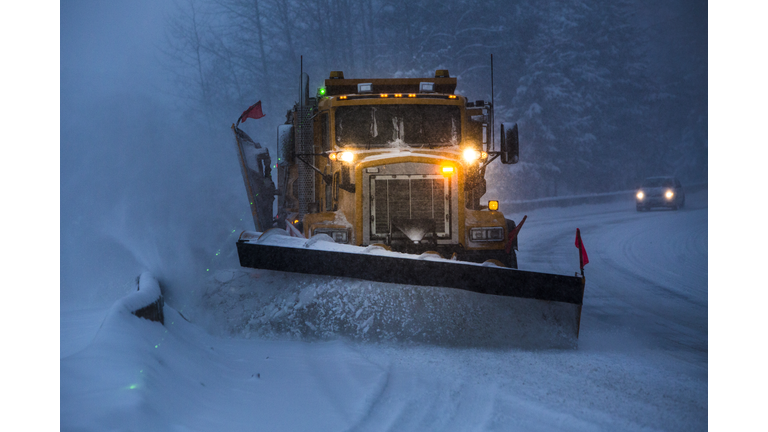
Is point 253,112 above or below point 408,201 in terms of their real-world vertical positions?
above

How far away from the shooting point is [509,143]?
18.0 feet

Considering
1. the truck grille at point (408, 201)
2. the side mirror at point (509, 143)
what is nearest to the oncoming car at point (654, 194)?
the side mirror at point (509, 143)

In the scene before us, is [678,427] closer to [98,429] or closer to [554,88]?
[98,429]

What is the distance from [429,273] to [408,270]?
16 centimetres

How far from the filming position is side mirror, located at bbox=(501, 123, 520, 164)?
5477 mm

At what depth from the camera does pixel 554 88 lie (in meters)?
22.0

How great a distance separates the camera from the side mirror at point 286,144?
19.6 feet

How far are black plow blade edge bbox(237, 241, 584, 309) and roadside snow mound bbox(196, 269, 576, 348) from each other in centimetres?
20

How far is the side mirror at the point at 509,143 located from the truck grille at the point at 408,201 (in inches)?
36.7

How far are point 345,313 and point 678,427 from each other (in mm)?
2357

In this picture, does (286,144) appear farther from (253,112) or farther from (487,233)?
(487,233)

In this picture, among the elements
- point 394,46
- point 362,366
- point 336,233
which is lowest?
point 362,366

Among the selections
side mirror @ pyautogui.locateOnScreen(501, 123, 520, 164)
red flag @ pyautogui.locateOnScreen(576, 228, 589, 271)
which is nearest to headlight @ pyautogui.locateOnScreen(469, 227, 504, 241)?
side mirror @ pyautogui.locateOnScreen(501, 123, 520, 164)

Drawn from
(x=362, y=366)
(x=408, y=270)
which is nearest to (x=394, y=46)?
(x=408, y=270)
